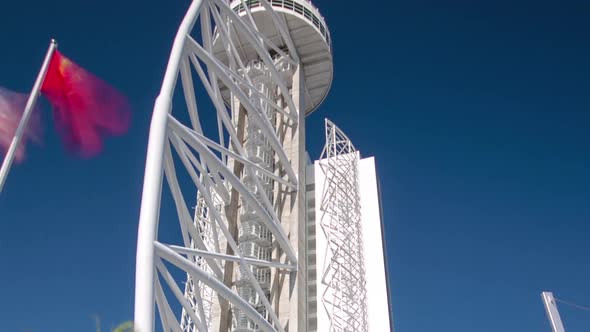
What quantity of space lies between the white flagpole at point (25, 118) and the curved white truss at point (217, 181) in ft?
15.5

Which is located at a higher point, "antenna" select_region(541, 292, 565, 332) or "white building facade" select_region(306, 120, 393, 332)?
"white building facade" select_region(306, 120, 393, 332)

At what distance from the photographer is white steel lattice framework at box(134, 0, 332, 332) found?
74.2 ft

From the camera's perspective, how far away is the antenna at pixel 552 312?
1580 centimetres

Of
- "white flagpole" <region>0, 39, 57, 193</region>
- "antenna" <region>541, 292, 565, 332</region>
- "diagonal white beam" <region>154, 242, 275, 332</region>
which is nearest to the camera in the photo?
"antenna" <region>541, 292, 565, 332</region>

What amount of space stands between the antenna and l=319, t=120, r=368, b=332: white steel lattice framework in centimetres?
2439

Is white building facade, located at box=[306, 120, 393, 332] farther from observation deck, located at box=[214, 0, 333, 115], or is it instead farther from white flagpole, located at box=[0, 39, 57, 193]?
white flagpole, located at box=[0, 39, 57, 193]

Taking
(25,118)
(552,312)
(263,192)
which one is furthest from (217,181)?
(552,312)

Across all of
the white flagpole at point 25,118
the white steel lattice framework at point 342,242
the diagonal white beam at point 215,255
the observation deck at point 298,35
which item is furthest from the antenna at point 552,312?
the observation deck at point 298,35

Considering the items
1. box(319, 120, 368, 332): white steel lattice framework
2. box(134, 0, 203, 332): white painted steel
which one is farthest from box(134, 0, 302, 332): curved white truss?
box(319, 120, 368, 332): white steel lattice framework

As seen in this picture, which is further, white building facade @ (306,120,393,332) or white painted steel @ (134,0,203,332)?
white building facade @ (306,120,393,332)

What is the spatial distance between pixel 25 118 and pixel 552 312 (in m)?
18.0

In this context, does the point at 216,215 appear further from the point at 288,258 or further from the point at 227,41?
the point at 227,41

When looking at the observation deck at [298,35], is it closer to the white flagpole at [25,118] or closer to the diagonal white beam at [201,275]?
the white flagpole at [25,118]

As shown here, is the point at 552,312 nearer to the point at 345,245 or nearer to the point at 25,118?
the point at 25,118
